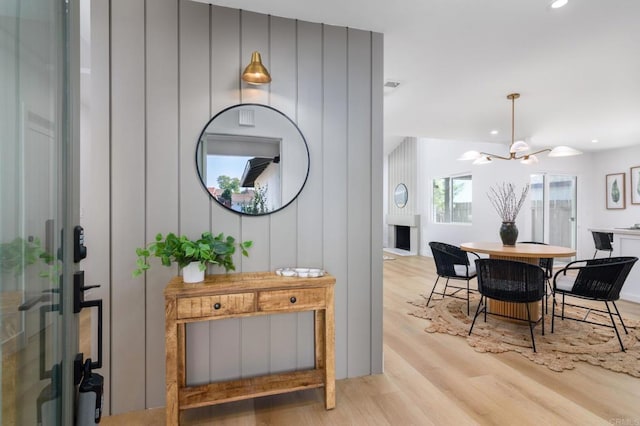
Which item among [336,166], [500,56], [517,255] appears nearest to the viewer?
[336,166]

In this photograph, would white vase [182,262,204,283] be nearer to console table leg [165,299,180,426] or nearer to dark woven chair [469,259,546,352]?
console table leg [165,299,180,426]

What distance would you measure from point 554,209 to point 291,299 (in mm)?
7205

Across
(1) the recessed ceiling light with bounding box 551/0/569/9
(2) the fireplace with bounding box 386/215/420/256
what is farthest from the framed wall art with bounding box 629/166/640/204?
(1) the recessed ceiling light with bounding box 551/0/569/9

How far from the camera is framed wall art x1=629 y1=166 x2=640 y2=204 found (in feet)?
20.6

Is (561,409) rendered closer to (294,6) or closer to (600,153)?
(294,6)

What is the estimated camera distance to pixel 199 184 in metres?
2.00

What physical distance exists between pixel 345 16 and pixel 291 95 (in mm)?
618

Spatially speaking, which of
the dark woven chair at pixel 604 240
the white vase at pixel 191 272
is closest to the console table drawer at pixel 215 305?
the white vase at pixel 191 272

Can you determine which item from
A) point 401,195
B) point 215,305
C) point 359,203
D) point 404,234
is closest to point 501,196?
point 401,195

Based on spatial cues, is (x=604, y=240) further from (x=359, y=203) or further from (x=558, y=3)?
(x=359, y=203)

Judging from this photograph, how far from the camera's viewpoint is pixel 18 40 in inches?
24.3

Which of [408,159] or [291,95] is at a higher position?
[408,159]

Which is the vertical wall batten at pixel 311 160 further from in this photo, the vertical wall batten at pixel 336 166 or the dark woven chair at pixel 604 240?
the dark woven chair at pixel 604 240

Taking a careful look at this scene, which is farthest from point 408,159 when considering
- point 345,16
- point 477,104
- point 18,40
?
point 18,40
